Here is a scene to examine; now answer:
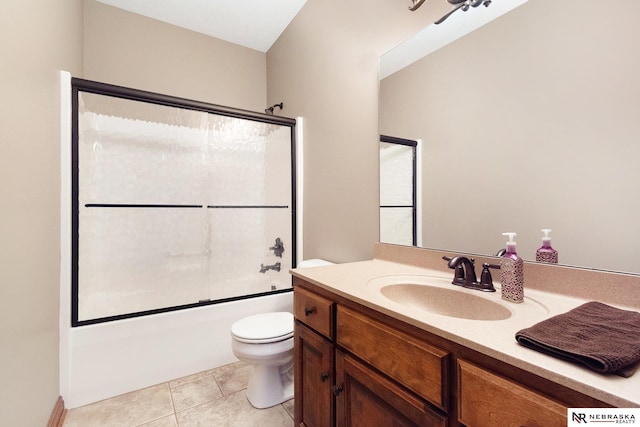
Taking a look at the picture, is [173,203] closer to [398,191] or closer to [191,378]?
[191,378]

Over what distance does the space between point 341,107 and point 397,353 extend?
1.55 meters

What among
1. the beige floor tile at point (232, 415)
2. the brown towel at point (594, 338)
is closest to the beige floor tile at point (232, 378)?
the beige floor tile at point (232, 415)

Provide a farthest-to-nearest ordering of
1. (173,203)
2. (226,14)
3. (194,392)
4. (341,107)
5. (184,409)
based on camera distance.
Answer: (226,14), (173,203), (341,107), (194,392), (184,409)

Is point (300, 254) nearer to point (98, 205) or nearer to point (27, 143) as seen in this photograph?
point (98, 205)

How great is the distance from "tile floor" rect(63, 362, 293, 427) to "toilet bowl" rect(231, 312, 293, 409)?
7 centimetres

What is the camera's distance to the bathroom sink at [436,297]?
0.95 metres

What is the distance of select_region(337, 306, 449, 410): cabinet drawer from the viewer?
2.27ft

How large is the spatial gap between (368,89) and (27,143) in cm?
163

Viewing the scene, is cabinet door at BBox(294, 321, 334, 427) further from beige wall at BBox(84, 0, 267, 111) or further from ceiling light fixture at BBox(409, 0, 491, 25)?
beige wall at BBox(84, 0, 267, 111)

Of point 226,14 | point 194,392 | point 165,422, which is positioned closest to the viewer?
point 165,422

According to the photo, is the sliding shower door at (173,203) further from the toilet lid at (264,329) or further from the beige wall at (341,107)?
the toilet lid at (264,329)

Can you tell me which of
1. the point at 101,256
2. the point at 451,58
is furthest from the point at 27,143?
the point at 451,58

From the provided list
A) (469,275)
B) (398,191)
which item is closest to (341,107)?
(398,191)

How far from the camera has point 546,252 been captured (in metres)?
0.97
